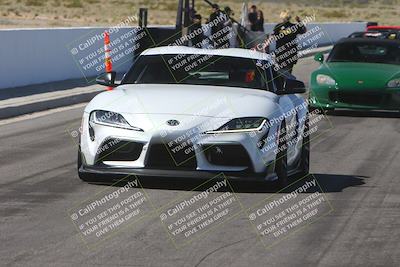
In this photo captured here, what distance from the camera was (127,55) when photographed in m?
28.1

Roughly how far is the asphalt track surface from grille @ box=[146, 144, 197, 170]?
0.93 feet

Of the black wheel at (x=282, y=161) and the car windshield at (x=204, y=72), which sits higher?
the car windshield at (x=204, y=72)

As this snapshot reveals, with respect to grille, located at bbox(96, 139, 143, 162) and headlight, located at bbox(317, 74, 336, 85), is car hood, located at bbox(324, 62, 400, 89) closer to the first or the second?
headlight, located at bbox(317, 74, 336, 85)

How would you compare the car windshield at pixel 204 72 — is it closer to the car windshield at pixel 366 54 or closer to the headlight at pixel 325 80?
the headlight at pixel 325 80

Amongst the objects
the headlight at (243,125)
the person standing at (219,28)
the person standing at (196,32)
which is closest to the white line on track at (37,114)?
the person standing at (196,32)

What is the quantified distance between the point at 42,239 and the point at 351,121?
1173cm

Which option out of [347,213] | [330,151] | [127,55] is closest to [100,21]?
[127,55]

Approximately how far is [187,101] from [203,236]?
2.37 m

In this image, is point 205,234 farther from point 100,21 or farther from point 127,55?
point 100,21

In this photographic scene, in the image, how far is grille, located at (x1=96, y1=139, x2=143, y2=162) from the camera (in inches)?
407

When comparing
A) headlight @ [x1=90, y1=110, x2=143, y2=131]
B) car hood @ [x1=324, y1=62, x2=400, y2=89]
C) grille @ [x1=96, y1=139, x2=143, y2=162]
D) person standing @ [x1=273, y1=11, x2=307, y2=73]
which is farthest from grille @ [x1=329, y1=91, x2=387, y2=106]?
grille @ [x1=96, y1=139, x2=143, y2=162]

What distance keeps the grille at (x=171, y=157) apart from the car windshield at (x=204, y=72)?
4.82 ft

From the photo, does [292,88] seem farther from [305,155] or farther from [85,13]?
[85,13]

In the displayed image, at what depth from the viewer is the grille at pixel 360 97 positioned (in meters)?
19.8
